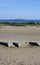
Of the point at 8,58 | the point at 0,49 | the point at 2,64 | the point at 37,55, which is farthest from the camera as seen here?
the point at 0,49

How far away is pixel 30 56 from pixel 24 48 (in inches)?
69.5

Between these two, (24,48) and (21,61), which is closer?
(21,61)

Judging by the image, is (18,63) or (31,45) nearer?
(18,63)

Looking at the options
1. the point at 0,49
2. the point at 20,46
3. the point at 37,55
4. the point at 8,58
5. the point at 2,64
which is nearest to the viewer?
the point at 2,64

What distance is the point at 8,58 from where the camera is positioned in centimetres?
746

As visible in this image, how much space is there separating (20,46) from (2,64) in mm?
3289

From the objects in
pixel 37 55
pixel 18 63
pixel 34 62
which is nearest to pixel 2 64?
pixel 18 63

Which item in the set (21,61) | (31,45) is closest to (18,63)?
(21,61)

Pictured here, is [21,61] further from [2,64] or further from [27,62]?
[2,64]

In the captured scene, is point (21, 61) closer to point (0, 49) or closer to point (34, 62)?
point (34, 62)

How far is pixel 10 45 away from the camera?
32.2ft

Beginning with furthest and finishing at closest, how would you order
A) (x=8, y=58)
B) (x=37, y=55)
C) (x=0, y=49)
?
(x=0, y=49), (x=37, y=55), (x=8, y=58)

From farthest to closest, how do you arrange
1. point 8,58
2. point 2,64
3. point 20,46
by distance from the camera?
point 20,46
point 8,58
point 2,64

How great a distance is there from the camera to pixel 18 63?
6.78 metres
